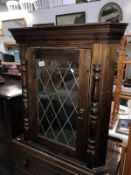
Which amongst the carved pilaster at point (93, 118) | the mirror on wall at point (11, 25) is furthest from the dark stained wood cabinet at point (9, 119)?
the mirror on wall at point (11, 25)

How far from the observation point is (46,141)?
104 centimetres

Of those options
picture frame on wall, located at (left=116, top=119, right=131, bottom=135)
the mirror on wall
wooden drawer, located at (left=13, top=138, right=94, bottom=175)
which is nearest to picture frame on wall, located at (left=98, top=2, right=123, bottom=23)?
the mirror on wall

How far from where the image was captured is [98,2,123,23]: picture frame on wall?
2.46 meters

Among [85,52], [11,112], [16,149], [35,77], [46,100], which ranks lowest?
[16,149]

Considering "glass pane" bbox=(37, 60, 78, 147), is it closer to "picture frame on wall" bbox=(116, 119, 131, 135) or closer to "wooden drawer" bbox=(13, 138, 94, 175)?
"wooden drawer" bbox=(13, 138, 94, 175)

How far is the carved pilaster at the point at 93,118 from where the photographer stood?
755 mm

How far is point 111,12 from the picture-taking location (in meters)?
2.50

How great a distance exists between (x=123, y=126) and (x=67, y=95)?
0.54 meters

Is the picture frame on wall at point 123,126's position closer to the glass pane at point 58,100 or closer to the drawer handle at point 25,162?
the glass pane at point 58,100

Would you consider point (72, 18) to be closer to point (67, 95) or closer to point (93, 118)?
point (67, 95)

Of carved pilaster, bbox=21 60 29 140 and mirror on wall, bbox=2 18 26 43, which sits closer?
carved pilaster, bbox=21 60 29 140

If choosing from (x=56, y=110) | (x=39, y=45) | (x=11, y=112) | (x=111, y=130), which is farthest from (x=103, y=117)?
(x=11, y=112)

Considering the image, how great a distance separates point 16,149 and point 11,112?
10.7 inches

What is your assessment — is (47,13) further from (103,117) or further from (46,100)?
(103,117)
